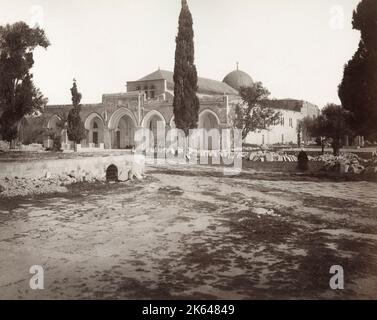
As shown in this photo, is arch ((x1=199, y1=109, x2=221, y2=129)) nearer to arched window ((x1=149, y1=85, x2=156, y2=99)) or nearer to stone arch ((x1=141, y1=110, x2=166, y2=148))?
stone arch ((x1=141, y1=110, x2=166, y2=148))

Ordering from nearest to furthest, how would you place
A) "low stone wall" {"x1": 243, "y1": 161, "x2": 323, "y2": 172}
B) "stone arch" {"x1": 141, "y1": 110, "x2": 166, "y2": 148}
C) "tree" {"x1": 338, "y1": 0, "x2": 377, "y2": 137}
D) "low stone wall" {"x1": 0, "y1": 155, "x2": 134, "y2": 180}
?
"low stone wall" {"x1": 0, "y1": 155, "x2": 134, "y2": 180} → "tree" {"x1": 338, "y1": 0, "x2": 377, "y2": 137} → "low stone wall" {"x1": 243, "y1": 161, "x2": 323, "y2": 172} → "stone arch" {"x1": 141, "y1": 110, "x2": 166, "y2": 148}

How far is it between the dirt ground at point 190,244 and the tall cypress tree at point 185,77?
46.5 feet

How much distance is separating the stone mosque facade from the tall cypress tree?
9.88 metres

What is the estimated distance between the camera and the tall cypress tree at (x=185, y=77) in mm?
22469

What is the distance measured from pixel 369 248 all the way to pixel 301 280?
5.55 ft

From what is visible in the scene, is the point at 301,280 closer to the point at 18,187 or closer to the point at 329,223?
the point at 329,223

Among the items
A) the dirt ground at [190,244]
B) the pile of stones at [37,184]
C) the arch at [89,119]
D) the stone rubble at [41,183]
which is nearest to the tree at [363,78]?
the dirt ground at [190,244]

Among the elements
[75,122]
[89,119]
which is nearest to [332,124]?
[75,122]

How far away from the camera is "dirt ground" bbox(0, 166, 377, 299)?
13.3ft

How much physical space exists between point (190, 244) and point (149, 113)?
32.3 metres

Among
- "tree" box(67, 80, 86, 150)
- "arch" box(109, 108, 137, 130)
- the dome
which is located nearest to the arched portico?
"arch" box(109, 108, 137, 130)

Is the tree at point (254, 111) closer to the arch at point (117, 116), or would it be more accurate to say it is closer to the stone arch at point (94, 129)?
the arch at point (117, 116)

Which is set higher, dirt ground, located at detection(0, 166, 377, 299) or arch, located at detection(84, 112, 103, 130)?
arch, located at detection(84, 112, 103, 130)

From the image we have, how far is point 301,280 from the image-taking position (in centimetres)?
420
